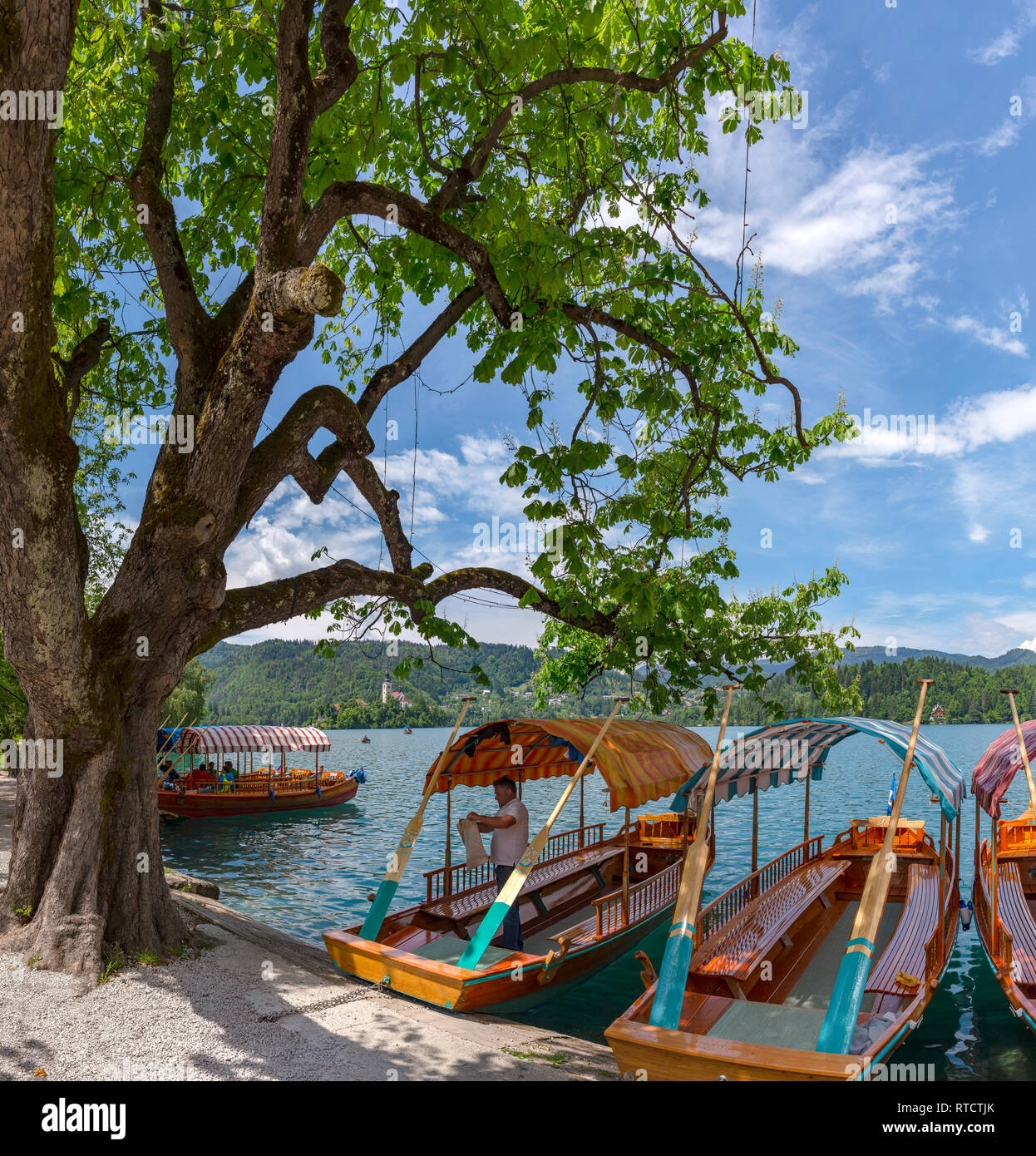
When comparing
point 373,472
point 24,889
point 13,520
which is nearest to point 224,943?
point 24,889

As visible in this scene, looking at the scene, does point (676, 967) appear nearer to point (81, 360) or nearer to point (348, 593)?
point (348, 593)

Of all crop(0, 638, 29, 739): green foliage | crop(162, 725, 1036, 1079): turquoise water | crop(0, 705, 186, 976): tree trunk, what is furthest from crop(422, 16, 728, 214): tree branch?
crop(0, 638, 29, 739): green foliage

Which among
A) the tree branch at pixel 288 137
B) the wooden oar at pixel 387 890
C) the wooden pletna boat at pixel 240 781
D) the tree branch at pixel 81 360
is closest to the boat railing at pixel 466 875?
the wooden oar at pixel 387 890

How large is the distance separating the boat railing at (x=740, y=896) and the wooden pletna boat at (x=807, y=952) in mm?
40

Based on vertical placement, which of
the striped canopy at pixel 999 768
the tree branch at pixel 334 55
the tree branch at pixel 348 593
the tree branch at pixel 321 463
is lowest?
the striped canopy at pixel 999 768

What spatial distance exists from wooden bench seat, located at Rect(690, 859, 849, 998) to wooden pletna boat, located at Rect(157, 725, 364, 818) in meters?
20.4

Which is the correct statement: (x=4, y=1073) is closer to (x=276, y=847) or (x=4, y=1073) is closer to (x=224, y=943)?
(x=224, y=943)

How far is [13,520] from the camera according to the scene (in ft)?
25.0

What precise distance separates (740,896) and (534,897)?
348 centimetres

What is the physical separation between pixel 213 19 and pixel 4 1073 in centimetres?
1117

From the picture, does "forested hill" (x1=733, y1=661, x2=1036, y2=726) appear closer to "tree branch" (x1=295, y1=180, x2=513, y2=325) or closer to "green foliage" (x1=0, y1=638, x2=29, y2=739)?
"green foliage" (x1=0, y1=638, x2=29, y2=739)

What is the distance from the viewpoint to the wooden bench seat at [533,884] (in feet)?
36.7

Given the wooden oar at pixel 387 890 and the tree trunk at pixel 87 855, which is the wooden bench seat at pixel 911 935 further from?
the tree trunk at pixel 87 855

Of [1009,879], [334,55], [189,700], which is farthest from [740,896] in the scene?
[189,700]
